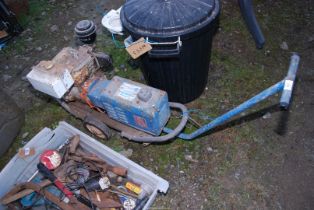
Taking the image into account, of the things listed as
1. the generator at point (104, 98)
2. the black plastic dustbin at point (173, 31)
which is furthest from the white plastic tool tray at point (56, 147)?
the black plastic dustbin at point (173, 31)

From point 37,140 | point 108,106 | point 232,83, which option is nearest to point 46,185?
point 37,140

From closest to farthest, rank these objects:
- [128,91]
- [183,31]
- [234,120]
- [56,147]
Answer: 1. [183,31]
2. [128,91]
3. [56,147]
4. [234,120]

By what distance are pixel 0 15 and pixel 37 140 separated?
1.96 m

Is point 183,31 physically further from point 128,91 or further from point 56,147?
point 56,147

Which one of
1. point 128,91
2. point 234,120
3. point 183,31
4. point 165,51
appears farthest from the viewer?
point 234,120

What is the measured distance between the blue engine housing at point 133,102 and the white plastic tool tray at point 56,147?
30 centimetres

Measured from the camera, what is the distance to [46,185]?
7.45ft

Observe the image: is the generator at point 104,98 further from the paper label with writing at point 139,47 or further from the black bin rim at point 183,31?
the black bin rim at point 183,31

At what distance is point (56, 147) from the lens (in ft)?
8.31

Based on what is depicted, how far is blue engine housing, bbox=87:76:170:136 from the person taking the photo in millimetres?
2168

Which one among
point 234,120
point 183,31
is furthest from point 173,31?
point 234,120

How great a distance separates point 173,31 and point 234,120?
1.09 m

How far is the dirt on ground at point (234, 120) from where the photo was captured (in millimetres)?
2324

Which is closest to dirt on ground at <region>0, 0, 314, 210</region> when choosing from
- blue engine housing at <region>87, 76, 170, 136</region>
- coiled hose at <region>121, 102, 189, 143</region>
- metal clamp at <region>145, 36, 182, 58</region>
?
coiled hose at <region>121, 102, 189, 143</region>
